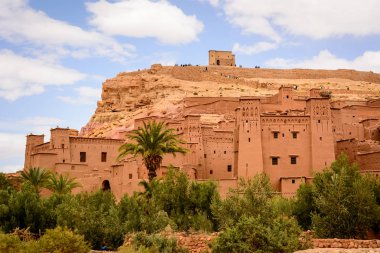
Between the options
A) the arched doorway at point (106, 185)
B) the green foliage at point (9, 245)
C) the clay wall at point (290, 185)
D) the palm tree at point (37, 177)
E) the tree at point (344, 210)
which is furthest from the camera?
the arched doorway at point (106, 185)

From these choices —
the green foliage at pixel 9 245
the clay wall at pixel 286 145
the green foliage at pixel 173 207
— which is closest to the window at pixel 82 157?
the clay wall at pixel 286 145

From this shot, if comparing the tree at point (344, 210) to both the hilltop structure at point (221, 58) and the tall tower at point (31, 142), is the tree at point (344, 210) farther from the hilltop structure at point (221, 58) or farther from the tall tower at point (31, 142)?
the hilltop structure at point (221, 58)

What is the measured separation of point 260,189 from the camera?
23.1 meters

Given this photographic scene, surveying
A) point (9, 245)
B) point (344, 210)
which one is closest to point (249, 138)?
point (344, 210)

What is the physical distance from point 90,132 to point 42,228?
36.8 metres

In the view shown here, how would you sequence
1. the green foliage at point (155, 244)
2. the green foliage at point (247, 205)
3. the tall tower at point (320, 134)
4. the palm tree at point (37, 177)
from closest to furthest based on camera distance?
the green foliage at point (155, 244) < the green foliage at point (247, 205) < the palm tree at point (37, 177) < the tall tower at point (320, 134)

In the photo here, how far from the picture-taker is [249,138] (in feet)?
131

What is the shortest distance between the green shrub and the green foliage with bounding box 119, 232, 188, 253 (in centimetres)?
136

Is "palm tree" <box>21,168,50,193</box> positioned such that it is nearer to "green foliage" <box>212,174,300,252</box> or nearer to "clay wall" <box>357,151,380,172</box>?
"clay wall" <box>357,151,380,172</box>

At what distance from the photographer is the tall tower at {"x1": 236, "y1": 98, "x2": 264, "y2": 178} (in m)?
39.5

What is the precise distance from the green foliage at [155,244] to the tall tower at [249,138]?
64.7 ft

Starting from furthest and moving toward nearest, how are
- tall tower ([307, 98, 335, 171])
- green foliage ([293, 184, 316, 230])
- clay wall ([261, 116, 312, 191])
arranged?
1. tall tower ([307, 98, 335, 171])
2. clay wall ([261, 116, 312, 191])
3. green foliage ([293, 184, 316, 230])

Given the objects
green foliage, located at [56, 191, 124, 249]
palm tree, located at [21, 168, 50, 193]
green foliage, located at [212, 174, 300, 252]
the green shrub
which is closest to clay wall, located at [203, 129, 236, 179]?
palm tree, located at [21, 168, 50, 193]

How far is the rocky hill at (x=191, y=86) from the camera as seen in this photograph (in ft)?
210
